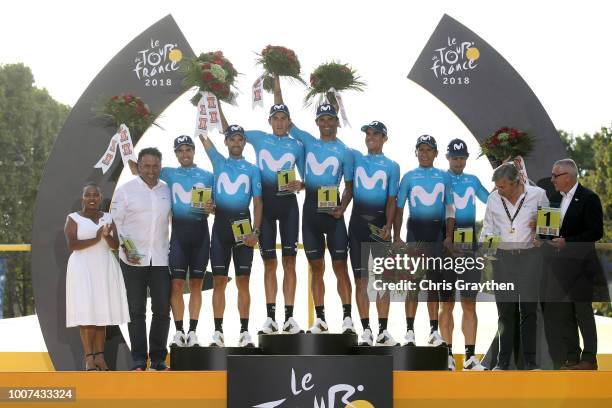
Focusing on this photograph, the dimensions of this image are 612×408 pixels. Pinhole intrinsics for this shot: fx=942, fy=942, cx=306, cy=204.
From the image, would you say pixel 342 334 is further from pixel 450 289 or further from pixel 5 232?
pixel 5 232

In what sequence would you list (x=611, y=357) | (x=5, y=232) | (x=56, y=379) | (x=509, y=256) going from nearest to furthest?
(x=56, y=379)
(x=509, y=256)
(x=611, y=357)
(x=5, y=232)

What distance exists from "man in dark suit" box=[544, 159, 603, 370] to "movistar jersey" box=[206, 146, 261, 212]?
7.66ft

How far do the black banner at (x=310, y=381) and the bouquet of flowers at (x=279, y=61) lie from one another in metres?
2.56

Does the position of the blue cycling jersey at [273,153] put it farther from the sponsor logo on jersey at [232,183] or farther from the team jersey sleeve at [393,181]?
the team jersey sleeve at [393,181]

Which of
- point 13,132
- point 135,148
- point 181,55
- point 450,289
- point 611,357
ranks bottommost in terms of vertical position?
point 611,357

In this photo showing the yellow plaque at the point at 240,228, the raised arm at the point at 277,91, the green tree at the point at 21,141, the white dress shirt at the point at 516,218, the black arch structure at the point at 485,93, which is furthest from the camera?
the green tree at the point at 21,141

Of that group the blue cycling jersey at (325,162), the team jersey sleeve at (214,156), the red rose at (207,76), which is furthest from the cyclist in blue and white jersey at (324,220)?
the red rose at (207,76)

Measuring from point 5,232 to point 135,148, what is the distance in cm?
1744

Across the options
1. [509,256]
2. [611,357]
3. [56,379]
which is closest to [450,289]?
[509,256]

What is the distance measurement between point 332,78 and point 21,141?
19.1m

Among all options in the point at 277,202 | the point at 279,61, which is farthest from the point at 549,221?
the point at 279,61

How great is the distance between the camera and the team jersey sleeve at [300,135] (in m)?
7.61

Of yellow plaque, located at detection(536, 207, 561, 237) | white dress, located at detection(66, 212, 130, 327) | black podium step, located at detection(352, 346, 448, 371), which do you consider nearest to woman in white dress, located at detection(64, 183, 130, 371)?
white dress, located at detection(66, 212, 130, 327)

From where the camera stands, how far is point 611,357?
8.24 metres
